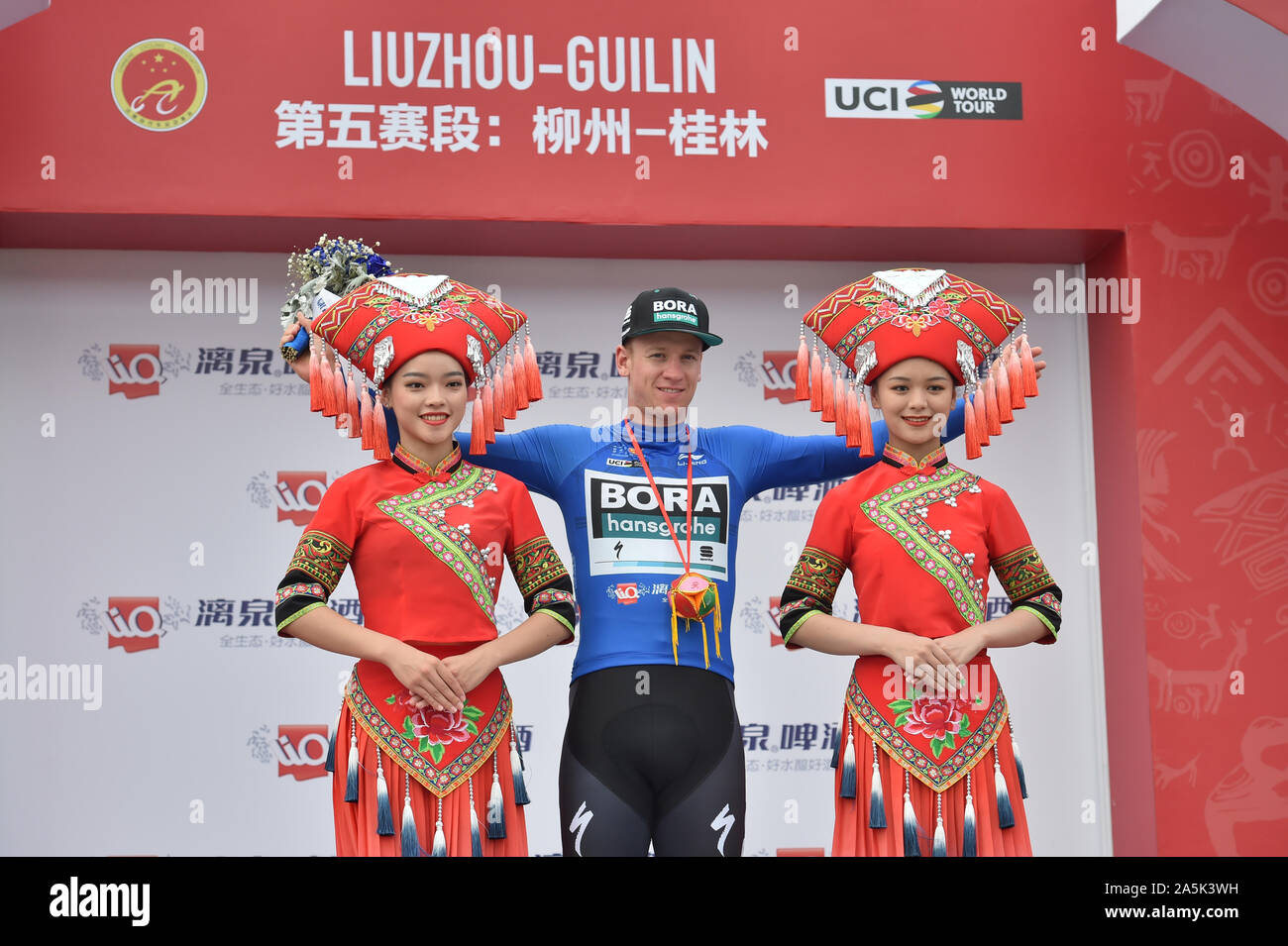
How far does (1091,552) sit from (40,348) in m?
3.72

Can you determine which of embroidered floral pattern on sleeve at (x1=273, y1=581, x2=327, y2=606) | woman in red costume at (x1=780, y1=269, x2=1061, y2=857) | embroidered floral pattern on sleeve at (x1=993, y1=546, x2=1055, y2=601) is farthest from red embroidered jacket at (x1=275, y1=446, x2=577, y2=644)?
embroidered floral pattern on sleeve at (x1=993, y1=546, x2=1055, y2=601)

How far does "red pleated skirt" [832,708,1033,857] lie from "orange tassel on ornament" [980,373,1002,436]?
0.68 metres

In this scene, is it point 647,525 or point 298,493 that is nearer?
point 647,525

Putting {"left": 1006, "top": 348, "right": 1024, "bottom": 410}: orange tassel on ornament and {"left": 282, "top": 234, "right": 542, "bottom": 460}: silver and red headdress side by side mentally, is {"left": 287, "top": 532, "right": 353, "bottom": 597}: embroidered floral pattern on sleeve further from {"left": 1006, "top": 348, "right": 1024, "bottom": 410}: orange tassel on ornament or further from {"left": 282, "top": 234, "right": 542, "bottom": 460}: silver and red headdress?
{"left": 1006, "top": 348, "right": 1024, "bottom": 410}: orange tassel on ornament

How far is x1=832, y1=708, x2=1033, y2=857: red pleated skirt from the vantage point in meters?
2.95

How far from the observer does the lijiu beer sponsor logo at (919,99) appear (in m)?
4.70

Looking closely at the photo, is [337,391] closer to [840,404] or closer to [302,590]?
[302,590]

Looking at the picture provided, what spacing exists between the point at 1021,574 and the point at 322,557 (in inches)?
60.4

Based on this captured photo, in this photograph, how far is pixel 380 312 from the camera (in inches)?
122

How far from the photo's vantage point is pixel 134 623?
15.5ft

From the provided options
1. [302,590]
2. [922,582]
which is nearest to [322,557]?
[302,590]

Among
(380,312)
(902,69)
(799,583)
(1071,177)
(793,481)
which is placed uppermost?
(902,69)
